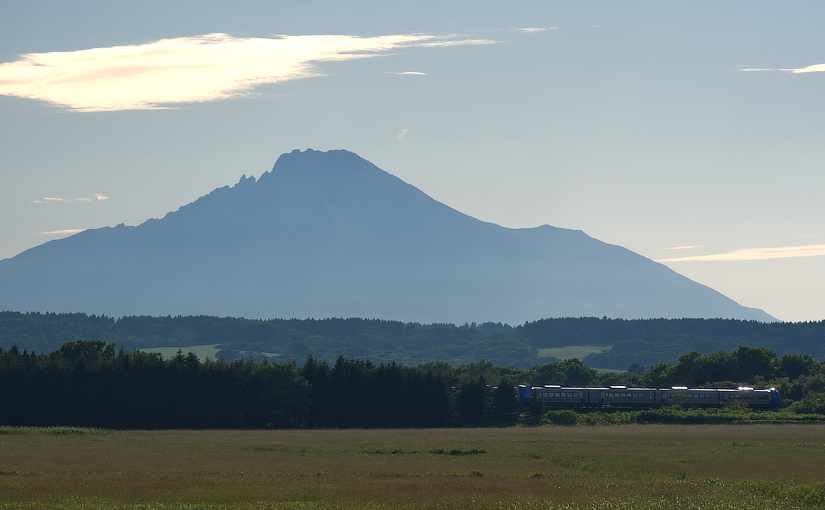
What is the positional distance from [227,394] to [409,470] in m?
67.3

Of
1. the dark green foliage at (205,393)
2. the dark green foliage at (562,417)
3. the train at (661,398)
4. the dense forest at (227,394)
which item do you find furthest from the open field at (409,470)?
the train at (661,398)

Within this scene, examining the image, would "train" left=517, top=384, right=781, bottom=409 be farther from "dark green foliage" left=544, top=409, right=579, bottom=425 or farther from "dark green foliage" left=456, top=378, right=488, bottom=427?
"dark green foliage" left=456, top=378, right=488, bottom=427

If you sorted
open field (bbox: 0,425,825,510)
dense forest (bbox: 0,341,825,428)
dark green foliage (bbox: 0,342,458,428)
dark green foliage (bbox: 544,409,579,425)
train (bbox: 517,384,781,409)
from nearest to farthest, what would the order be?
1. open field (bbox: 0,425,825,510)
2. dark green foliage (bbox: 0,342,458,428)
3. dense forest (bbox: 0,341,825,428)
4. dark green foliage (bbox: 544,409,579,425)
5. train (bbox: 517,384,781,409)

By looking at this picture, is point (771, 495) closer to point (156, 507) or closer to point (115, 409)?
point (156, 507)

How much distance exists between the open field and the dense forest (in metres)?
17.3

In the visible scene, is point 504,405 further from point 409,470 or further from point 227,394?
point 409,470

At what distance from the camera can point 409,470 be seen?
273 ft

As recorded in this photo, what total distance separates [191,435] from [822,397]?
9223 centimetres

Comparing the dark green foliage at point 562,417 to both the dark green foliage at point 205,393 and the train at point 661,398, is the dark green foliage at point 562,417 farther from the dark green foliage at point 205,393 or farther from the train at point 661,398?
the train at point 661,398

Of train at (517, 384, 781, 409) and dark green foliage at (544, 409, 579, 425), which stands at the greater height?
train at (517, 384, 781, 409)

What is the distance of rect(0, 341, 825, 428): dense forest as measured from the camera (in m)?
142

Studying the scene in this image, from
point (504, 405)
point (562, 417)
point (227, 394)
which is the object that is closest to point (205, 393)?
point (227, 394)

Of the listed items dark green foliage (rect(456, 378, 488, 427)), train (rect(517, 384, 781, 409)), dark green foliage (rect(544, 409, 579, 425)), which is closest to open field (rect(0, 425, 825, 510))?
dark green foliage (rect(456, 378, 488, 427))

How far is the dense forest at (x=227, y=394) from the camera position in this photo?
141625 mm
